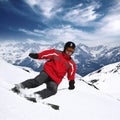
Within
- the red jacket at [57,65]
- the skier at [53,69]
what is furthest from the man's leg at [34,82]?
the red jacket at [57,65]

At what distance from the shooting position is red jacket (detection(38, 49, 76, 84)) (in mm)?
9703

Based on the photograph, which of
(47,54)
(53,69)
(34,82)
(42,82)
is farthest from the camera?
(47,54)

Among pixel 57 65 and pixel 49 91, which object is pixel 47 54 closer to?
pixel 57 65

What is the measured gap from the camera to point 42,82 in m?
9.37

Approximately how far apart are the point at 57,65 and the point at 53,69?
25cm

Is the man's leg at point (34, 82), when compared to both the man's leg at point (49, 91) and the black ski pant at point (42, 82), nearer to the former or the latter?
the black ski pant at point (42, 82)

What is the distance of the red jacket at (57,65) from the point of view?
9.70 metres

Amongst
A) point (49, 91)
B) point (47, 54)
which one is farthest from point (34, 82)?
point (47, 54)

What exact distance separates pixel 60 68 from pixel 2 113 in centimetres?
441

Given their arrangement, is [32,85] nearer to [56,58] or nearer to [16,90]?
[16,90]

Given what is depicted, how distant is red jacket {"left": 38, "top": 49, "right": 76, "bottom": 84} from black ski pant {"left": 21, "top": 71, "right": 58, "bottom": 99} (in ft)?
0.65

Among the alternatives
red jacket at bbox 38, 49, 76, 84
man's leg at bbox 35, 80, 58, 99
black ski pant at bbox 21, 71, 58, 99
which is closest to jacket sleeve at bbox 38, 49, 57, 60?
red jacket at bbox 38, 49, 76, 84

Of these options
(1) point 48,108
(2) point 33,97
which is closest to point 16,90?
(2) point 33,97

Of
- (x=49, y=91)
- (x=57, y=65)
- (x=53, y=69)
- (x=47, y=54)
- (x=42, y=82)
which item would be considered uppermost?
(x=47, y=54)
